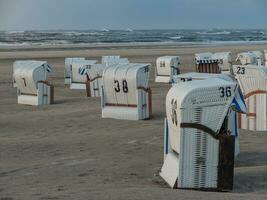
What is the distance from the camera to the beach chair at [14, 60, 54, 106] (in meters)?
17.1

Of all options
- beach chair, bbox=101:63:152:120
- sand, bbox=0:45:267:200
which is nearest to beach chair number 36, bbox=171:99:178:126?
sand, bbox=0:45:267:200

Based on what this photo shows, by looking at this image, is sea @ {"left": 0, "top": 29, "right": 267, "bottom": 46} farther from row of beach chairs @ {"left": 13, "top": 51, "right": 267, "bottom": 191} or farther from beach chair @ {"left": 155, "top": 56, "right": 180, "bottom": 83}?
row of beach chairs @ {"left": 13, "top": 51, "right": 267, "bottom": 191}

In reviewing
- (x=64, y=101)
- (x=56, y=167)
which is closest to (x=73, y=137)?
(x=56, y=167)

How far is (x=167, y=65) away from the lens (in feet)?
80.7

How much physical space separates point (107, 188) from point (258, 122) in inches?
215

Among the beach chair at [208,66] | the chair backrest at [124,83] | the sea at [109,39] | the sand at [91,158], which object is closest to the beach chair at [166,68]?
the beach chair at [208,66]

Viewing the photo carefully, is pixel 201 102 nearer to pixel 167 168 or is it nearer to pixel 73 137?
pixel 167 168

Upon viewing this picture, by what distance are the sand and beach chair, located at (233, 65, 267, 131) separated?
1.02 feet

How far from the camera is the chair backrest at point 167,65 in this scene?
80.2 ft

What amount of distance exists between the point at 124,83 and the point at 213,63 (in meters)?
11.7

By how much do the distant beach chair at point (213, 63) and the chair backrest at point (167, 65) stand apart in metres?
1.04

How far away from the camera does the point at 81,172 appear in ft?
Answer: 28.3

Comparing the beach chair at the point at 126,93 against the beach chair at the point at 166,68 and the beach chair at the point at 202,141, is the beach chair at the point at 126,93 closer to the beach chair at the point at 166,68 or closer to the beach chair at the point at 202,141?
the beach chair at the point at 202,141

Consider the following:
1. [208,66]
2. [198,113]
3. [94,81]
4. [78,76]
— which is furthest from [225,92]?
[208,66]
